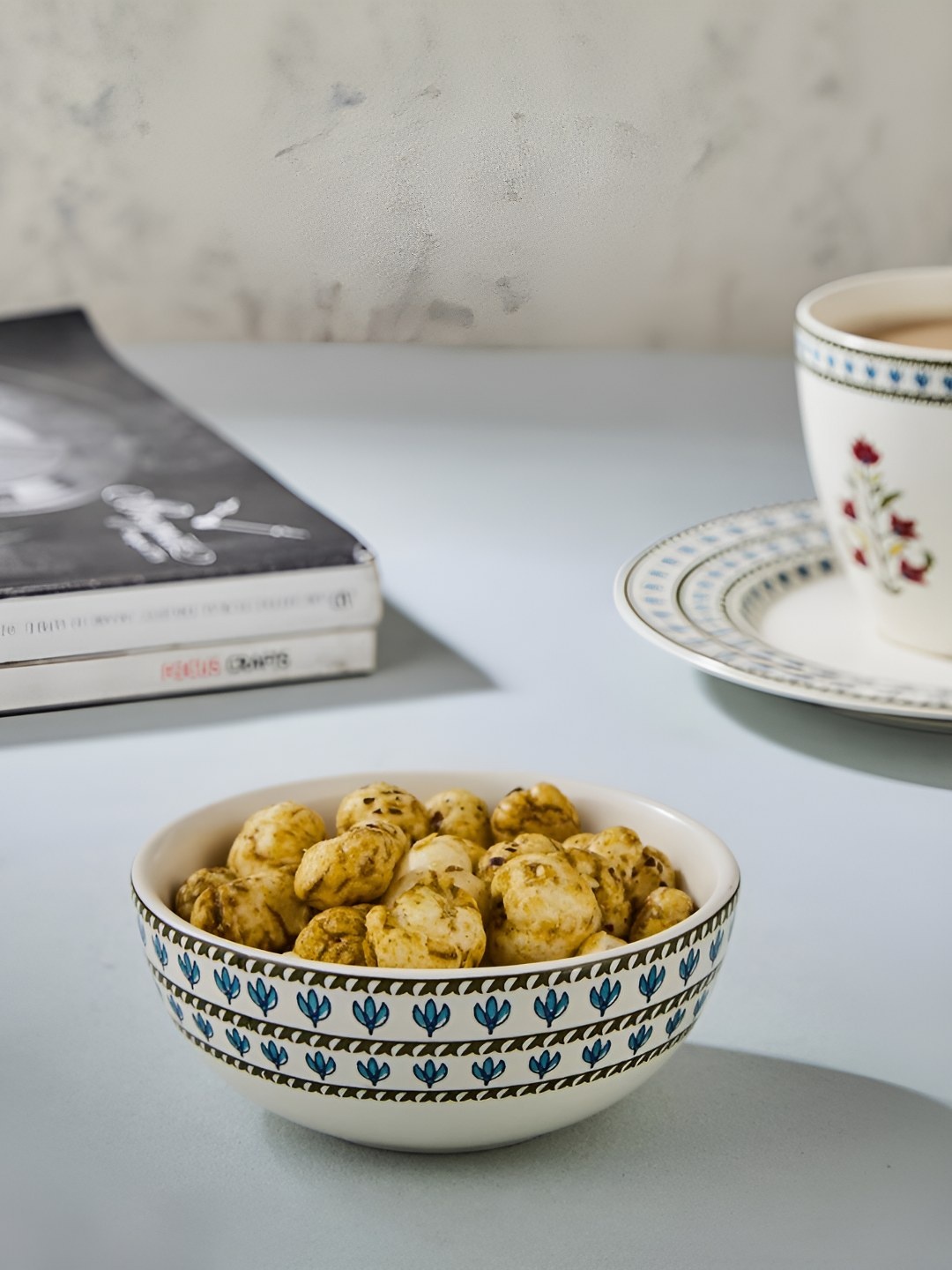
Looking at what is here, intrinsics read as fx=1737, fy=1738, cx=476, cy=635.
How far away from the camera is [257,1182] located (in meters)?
0.29

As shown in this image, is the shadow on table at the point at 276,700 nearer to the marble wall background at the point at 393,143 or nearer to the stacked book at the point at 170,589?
the stacked book at the point at 170,589

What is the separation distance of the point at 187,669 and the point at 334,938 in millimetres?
245

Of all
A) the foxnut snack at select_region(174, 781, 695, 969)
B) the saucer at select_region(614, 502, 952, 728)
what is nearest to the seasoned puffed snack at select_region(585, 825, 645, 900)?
the foxnut snack at select_region(174, 781, 695, 969)

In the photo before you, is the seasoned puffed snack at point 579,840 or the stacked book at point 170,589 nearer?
the seasoned puffed snack at point 579,840

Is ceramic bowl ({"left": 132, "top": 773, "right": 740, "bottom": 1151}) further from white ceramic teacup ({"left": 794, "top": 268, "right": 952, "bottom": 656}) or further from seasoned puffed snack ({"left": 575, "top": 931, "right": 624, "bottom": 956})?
white ceramic teacup ({"left": 794, "top": 268, "right": 952, "bottom": 656})

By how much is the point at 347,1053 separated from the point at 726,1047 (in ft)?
0.31

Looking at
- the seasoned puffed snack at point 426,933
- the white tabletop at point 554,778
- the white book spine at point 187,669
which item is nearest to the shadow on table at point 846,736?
the white tabletop at point 554,778

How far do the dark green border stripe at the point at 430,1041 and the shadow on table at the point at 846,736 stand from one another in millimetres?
203

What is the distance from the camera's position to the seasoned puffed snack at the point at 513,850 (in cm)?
30

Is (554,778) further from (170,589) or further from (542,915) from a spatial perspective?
(170,589)

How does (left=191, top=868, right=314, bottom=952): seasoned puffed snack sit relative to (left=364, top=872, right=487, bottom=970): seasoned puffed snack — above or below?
below

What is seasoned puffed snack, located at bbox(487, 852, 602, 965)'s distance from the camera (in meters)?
0.28

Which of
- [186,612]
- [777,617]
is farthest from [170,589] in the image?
[777,617]

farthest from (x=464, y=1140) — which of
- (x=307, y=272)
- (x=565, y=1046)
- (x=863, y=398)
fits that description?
(x=863, y=398)
